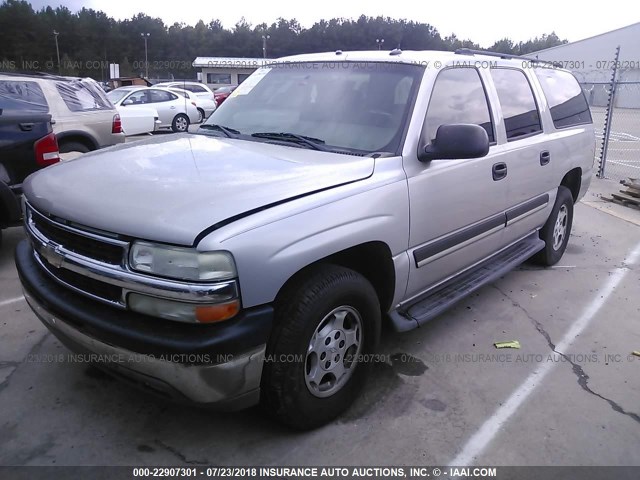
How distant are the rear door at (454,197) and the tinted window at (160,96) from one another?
49.9 feet

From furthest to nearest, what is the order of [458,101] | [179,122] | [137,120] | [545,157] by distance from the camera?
1. [179,122]
2. [137,120]
3. [545,157]
4. [458,101]

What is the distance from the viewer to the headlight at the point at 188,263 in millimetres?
2051

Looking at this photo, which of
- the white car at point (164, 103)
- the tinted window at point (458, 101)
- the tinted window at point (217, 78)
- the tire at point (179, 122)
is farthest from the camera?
the tinted window at point (217, 78)

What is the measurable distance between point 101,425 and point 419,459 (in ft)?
Result: 5.37

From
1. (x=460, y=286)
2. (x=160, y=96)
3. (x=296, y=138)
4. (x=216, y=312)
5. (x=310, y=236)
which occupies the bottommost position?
(x=460, y=286)

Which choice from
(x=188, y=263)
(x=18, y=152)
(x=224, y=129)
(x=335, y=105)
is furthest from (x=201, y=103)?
(x=188, y=263)

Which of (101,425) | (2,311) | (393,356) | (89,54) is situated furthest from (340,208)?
(89,54)

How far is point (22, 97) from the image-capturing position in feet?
21.5

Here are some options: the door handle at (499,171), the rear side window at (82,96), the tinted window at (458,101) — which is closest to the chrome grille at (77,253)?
the tinted window at (458,101)

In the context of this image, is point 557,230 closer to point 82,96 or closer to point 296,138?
point 296,138

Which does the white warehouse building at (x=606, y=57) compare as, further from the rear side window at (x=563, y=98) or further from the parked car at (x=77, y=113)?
the parked car at (x=77, y=113)

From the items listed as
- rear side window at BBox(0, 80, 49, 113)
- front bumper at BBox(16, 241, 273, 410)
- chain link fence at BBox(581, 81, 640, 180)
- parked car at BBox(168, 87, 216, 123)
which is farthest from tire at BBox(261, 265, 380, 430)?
parked car at BBox(168, 87, 216, 123)

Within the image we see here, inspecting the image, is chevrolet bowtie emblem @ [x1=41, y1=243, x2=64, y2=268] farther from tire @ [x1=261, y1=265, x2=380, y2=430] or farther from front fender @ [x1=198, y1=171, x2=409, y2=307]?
tire @ [x1=261, y1=265, x2=380, y2=430]

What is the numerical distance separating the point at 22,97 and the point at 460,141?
5.99m
